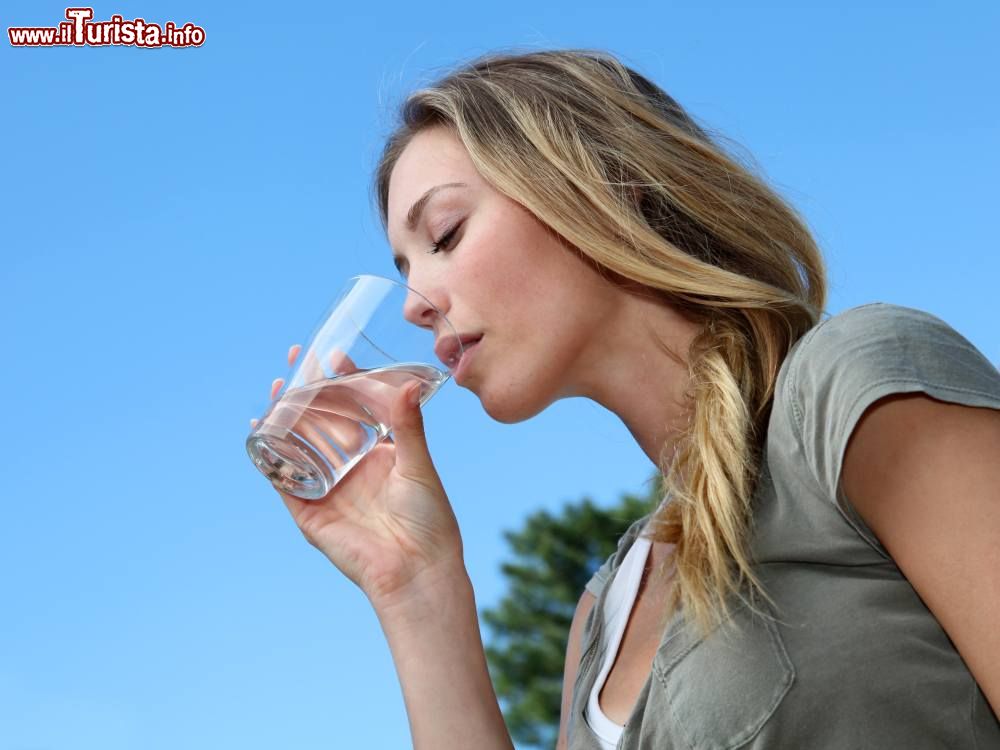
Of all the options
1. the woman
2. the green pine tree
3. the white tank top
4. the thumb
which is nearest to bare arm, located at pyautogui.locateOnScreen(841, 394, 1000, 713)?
the woman

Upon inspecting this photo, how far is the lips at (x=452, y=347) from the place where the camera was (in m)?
2.49

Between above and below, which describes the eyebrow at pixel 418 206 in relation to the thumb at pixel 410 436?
above

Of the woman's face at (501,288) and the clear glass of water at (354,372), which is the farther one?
the woman's face at (501,288)

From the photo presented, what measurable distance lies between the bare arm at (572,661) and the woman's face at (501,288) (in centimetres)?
56

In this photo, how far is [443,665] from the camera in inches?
102

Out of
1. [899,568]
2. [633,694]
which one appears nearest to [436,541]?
[633,694]

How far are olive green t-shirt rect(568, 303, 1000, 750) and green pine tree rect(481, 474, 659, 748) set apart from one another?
37.2 feet

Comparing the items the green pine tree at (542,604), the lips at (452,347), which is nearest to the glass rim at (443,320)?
the lips at (452,347)

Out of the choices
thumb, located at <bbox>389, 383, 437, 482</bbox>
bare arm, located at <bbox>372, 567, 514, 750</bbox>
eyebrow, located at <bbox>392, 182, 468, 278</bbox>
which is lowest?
bare arm, located at <bbox>372, 567, 514, 750</bbox>

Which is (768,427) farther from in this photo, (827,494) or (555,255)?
(555,255)

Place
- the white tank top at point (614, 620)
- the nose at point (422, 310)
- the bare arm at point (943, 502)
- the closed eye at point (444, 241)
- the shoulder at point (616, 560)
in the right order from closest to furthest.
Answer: the bare arm at point (943, 502), the white tank top at point (614, 620), the nose at point (422, 310), the closed eye at point (444, 241), the shoulder at point (616, 560)

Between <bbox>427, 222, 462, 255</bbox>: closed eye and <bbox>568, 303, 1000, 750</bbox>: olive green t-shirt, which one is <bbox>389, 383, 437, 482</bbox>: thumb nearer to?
<bbox>427, 222, 462, 255</bbox>: closed eye

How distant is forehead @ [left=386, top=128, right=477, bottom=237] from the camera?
2615 millimetres

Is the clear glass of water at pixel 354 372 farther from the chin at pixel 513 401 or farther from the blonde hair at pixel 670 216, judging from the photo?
the blonde hair at pixel 670 216
